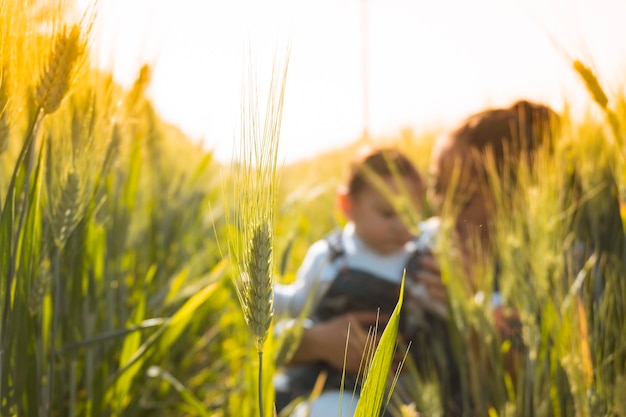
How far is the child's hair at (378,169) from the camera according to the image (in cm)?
166

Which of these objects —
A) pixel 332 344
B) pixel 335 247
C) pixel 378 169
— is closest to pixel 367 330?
pixel 332 344

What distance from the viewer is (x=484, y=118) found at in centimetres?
151

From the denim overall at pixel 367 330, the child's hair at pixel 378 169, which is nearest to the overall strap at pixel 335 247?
the denim overall at pixel 367 330

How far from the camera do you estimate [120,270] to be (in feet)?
3.60

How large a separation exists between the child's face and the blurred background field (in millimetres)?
304

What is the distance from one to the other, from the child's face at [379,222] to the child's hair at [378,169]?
0.07ft

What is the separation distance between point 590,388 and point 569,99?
1.65 ft

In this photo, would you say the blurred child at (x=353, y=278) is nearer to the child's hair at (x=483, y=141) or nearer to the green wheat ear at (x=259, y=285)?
the child's hair at (x=483, y=141)

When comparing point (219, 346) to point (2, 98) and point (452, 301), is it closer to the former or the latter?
point (452, 301)

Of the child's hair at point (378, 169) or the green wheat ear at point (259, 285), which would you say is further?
the child's hair at point (378, 169)

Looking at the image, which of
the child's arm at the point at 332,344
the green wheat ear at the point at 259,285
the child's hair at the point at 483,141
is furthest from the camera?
the child's hair at the point at 483,141

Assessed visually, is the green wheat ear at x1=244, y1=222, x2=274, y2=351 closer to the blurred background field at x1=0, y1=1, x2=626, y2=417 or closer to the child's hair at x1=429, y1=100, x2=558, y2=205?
the blurred background field at x1=0, y1=1, x2=626, y2=417

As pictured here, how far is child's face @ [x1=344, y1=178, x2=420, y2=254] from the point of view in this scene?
1.57 m

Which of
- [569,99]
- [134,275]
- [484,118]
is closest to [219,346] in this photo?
[134,275]
